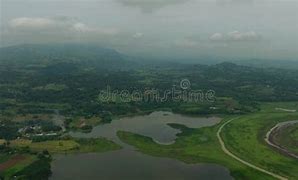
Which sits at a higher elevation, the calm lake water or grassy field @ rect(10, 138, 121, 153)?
grassy field @ rect(10, 138, 121, 153)

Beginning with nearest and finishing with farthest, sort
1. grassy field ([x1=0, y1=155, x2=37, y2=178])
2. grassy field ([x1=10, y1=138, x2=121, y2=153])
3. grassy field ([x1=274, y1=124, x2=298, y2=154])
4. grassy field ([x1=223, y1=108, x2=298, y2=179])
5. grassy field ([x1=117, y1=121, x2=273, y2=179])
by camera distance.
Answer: grassy field ([x1=0, y1=155, x2=37, y2=178]) < grassy field ([x1=117, y1=121, x2=273, y2=179]) < grassy field ([x1=223, y1=108, x2=298, y2=179]) < grassy field ([x1=10, y1=138, x2=121, y2=153]) < grassy field ([x1=274, y1=124, x2=298, y2=154])

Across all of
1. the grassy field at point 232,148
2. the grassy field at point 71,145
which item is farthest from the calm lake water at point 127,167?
the grassy field at point 71,145

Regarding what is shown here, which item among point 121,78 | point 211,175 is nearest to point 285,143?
point 211,175

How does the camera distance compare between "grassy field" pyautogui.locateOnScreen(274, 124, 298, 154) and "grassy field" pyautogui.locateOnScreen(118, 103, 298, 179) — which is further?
"grassy field" pyautogui.locateOnScreen(274, 124, 298, 154)

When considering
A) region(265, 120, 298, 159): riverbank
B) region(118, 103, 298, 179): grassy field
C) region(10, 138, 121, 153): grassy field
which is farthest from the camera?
region(10, 138, 121, 153): grassy field

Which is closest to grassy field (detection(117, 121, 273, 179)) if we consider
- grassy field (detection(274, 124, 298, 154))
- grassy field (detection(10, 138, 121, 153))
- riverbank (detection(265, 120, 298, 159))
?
grassy field (detection(10, 138, 121, 153))

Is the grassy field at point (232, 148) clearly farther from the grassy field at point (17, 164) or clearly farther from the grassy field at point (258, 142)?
the grassy field at point (17, 164)

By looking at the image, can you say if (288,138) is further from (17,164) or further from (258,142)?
(17,164)

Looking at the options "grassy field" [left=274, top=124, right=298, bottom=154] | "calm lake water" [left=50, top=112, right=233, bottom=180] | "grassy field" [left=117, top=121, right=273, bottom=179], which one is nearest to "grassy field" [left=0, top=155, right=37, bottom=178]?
"calm lake water" [left=50, top=112, right=233, bottom=180]

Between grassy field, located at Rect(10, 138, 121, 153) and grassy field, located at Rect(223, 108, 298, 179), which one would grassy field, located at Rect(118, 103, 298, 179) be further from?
grassy field, located at Rect(10, 138, 121, 153)

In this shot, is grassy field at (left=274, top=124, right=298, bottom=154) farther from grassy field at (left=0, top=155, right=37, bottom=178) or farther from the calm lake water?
Answer: grassy field at (left=0, top=155, right=37, bottom=178)
